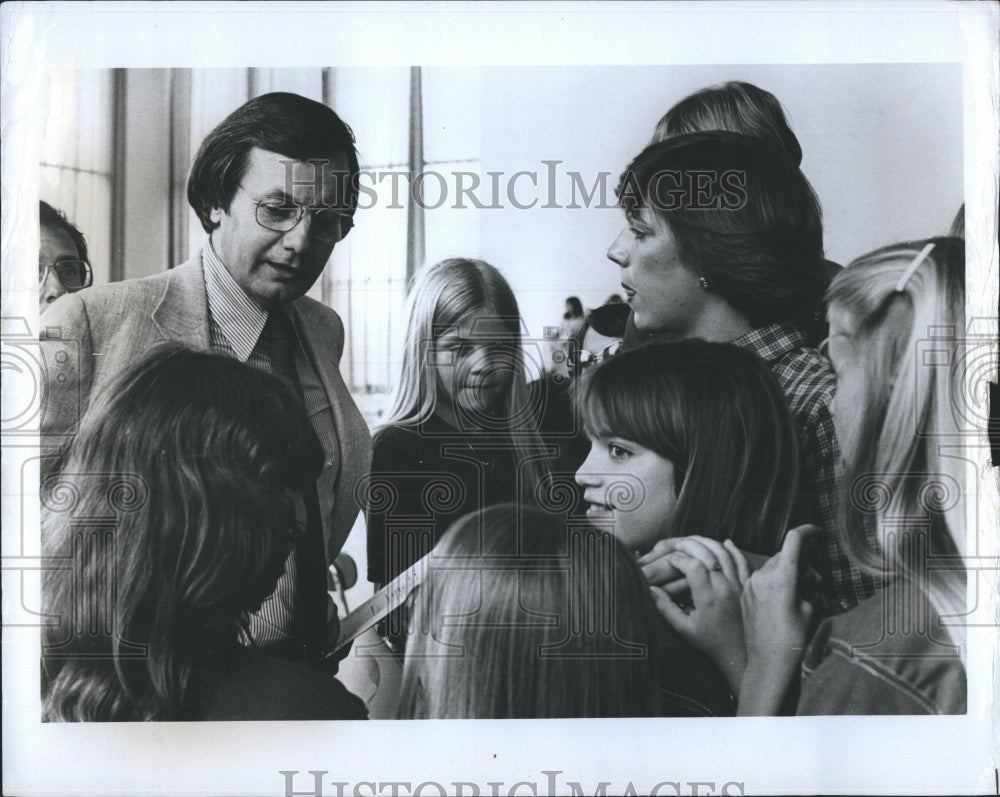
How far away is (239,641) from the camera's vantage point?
217 cm

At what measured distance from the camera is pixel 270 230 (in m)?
2.20

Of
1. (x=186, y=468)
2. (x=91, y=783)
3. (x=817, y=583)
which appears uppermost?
(x=186, y=468)

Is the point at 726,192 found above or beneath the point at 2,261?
above

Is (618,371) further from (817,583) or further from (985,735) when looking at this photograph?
(985,735)

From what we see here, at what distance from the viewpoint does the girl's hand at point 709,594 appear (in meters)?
2.18

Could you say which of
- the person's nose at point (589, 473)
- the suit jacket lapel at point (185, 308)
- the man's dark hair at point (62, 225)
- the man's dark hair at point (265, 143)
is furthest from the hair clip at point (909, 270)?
the man's dark hair at point (62, 225)

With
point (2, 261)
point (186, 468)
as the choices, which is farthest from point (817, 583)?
point (2, 261)

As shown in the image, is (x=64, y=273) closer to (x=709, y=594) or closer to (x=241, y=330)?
(x=241, y=330)

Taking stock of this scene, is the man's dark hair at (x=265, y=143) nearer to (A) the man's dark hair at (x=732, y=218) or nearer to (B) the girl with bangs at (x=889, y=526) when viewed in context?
(A) the man's dark hair at (x=732, y=218)

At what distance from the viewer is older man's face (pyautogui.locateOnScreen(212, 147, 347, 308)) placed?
219 cm

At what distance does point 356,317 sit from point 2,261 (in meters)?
0.90

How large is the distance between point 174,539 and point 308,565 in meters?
0.33

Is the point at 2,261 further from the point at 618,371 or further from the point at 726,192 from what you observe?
the point at 726,192

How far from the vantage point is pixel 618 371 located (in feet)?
7.23
